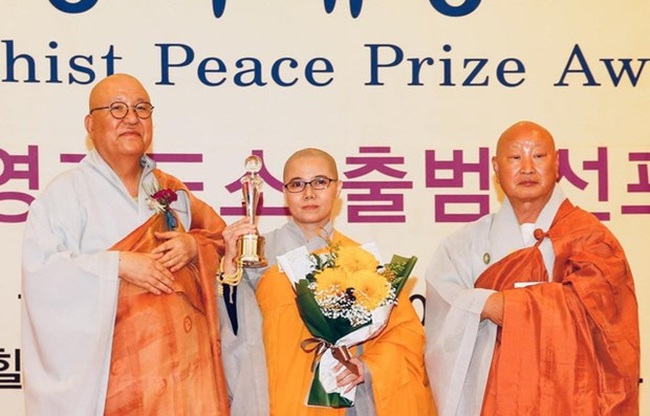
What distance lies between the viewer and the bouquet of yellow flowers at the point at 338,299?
3.72 meters

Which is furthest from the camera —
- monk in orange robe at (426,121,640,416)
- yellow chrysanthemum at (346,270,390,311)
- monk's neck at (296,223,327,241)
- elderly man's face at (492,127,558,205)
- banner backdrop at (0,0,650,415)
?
banner backdrop at (0,0,650,415)

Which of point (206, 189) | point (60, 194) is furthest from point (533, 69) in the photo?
point (60, 194)

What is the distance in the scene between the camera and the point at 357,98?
527 centimetres

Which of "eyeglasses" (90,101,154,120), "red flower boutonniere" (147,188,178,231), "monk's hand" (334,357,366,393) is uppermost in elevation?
"eyeglasses" (90,101,154,120)

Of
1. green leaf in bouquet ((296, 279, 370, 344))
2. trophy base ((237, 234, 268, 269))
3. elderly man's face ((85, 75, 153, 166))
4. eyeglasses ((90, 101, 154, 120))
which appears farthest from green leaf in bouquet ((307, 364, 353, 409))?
eyeglasses ((90, 101, 154, 120))

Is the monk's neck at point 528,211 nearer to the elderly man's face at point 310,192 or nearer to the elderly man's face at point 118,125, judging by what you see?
the elderly man's face at point 310,192

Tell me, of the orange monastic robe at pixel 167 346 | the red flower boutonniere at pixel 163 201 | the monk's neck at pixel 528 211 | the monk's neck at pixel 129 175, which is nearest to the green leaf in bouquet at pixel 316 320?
the orange monastic robe at pixel 167 346

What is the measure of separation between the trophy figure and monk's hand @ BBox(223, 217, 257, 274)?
2 centimetres

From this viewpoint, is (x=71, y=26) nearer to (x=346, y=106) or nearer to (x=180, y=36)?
(x=180, y=36)

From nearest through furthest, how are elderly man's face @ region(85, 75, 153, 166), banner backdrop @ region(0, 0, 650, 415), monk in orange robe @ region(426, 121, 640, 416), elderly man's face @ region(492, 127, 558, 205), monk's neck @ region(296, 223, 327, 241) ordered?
1. monk in orange robe @ region(426, 121, 640, 416)
2. elderly man's face @ region(85, 75, 153, 166)
3. elderly man's face @ region(492, 127, 558, 205)
4. monk's neck @ region(296, 223, 327, 241)
5. banner backdrop @ region(0, 0, 650, 415)

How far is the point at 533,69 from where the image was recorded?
5.37m

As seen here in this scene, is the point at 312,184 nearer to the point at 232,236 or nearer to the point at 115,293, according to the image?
the point at 232,236

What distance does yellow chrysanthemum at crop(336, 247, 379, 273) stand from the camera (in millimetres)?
3764

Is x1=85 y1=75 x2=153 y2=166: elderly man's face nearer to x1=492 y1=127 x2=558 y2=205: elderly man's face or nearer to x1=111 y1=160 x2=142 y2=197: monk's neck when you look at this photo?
x1=111 y1=160 x2=142 y2=197: monk's neck
